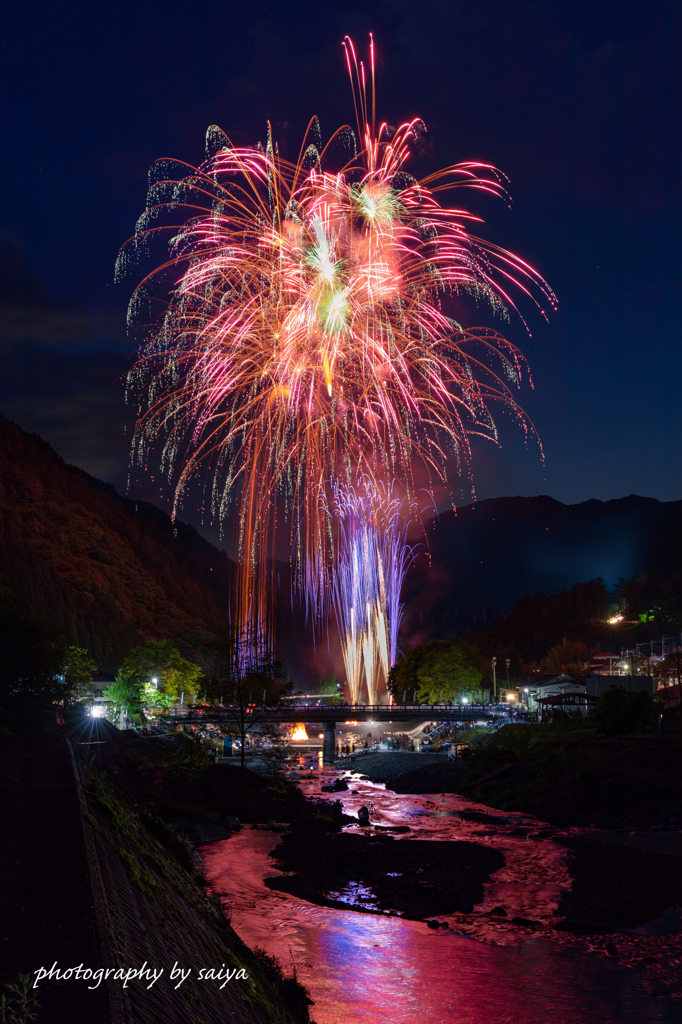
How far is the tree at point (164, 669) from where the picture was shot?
91688 mm

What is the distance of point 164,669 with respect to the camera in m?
94.0

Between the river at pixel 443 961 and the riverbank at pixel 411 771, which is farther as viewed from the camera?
the riverbank at pixel 411 771

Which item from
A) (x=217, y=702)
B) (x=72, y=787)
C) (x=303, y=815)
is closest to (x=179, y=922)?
(x=72, y=787)

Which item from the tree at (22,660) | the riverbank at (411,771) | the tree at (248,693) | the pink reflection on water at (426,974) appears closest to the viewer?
the pink reflection on water at (426,974)

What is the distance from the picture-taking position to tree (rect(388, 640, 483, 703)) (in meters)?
98.7

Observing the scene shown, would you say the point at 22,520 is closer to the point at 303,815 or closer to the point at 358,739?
the point at 358,739

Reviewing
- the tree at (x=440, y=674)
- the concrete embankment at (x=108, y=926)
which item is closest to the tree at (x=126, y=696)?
the tree at (x=440, y=674)

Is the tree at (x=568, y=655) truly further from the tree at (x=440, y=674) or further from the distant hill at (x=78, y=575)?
the distant hill at (x=78, y=575)

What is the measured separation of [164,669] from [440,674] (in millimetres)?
37605

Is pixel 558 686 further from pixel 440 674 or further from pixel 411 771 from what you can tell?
pixel 440 674

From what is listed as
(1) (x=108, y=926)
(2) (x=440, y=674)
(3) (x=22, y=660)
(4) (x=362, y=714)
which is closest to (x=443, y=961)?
(1) (x=108, y=926)

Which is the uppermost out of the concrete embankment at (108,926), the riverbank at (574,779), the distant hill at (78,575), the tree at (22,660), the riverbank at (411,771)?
the distant hill at (78,575)

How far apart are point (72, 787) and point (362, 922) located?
1055cm

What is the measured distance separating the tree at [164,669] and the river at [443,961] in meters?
64.4
